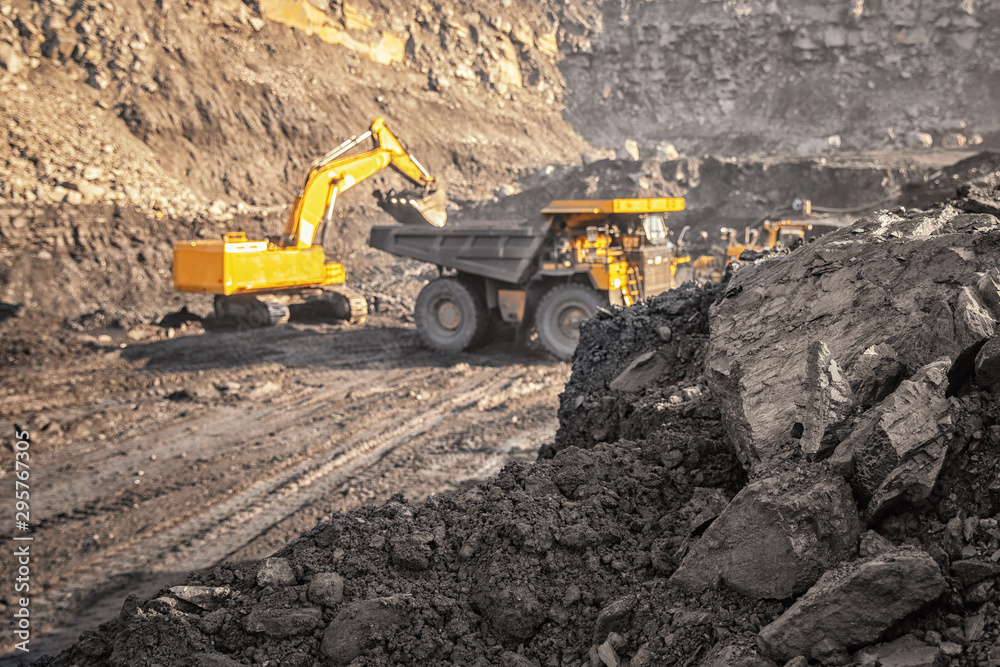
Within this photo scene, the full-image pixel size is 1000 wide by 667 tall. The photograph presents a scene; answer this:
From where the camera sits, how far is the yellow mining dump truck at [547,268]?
10.5m

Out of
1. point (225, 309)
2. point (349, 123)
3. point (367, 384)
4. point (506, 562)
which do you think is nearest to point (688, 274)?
point (367, 384)

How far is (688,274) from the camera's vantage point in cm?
1322

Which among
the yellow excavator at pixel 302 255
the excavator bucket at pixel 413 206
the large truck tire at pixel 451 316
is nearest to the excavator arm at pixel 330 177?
the yellow excavator at pixel 302 255

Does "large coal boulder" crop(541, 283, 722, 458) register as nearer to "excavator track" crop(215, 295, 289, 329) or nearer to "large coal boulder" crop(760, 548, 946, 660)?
"large coal boulder" crop(760, 548, 946, 660)

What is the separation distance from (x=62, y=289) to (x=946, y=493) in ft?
53.8

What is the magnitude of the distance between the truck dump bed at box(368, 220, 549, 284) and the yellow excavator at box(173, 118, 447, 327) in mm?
1537

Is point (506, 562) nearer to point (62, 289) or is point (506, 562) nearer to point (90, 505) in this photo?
point (90, 505)

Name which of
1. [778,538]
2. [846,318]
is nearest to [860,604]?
[778,538]

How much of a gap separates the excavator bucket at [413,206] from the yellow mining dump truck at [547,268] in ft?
8.15

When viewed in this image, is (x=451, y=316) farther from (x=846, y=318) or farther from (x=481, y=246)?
(x=846, y=318)

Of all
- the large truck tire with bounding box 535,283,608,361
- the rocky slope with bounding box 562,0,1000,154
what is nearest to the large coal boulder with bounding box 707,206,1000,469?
the large truck tire with bounding box 535,283,608,361

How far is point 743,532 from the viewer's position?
8.49 feet

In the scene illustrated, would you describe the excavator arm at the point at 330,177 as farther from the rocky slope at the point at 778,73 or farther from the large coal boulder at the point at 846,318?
the rocky slope at the point at 778,73

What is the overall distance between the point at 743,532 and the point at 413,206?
1232cm
